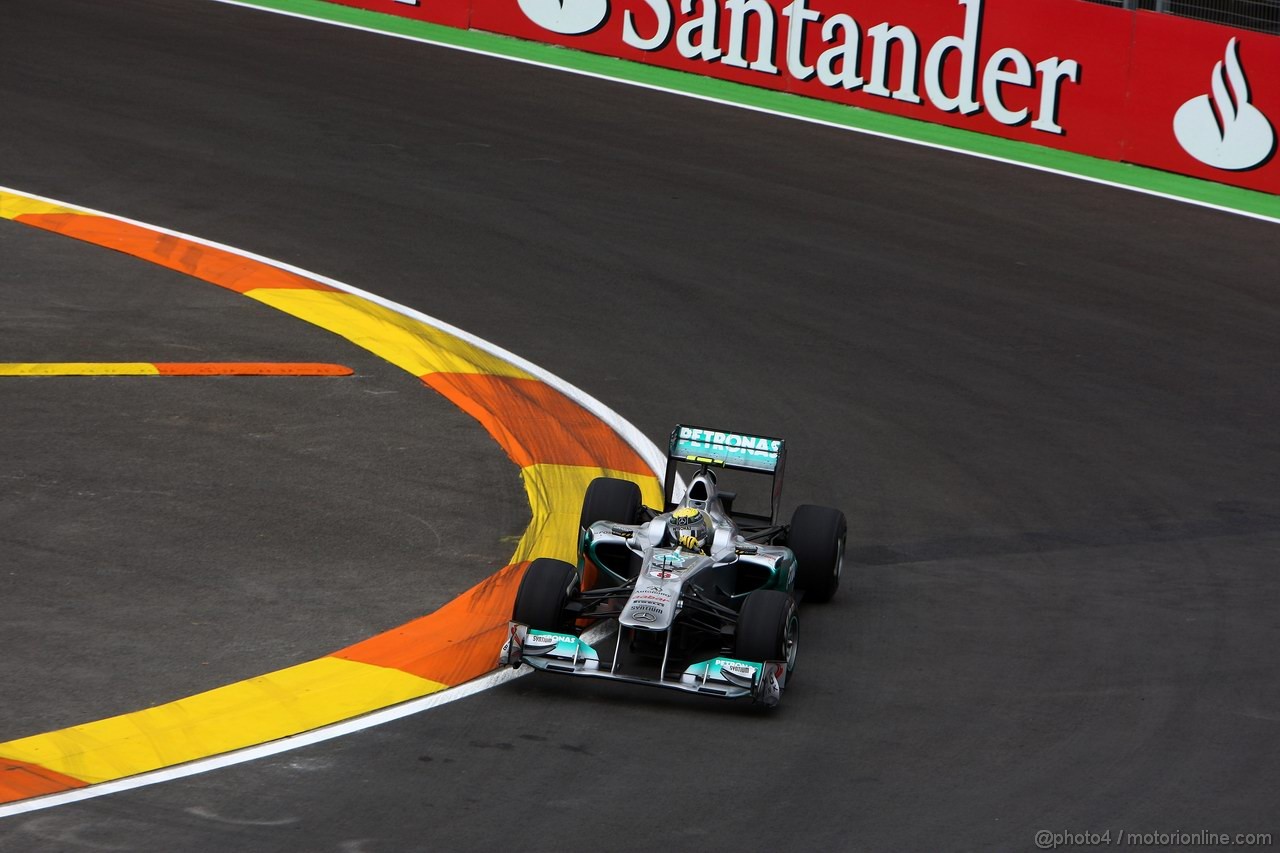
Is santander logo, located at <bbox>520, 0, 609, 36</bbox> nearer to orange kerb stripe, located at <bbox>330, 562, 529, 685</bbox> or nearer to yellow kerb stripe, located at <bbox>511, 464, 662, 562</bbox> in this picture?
yellow kerb stripe, located at <bbox>511, 464, 662, 562</bbox>

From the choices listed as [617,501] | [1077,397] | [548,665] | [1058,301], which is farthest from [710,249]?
[548,665]

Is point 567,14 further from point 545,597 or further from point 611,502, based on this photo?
point 545,597

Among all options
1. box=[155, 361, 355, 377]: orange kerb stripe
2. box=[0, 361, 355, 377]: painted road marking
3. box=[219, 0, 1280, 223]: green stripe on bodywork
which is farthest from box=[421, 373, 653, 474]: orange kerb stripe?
box=[219, 0, 1280, 223]: green stripe on bodywork

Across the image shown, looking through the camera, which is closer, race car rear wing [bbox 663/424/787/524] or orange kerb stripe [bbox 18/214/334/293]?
race car rear wing [bbox 663/424/787/524]

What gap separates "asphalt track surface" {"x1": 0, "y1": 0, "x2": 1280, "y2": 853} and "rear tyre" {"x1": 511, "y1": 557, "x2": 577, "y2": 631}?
0.36 metres

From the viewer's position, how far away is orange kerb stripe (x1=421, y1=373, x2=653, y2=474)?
10.7 meters

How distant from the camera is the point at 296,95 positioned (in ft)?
61.3

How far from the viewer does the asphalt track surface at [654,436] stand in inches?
281

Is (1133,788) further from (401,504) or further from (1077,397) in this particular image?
(1077,397)

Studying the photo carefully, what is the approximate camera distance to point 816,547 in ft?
28.9

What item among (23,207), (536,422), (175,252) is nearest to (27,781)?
(536,422)

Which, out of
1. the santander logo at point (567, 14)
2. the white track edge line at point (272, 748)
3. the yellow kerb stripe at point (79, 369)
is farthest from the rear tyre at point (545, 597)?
the santander logo at point (567, 14)

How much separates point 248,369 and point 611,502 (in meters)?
3.66

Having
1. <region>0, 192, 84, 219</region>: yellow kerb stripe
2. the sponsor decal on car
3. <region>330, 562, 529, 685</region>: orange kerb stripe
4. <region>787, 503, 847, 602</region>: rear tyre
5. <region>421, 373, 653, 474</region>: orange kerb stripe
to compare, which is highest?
<region>0, 192, 84, 219</region>: yellow kerb stripe
